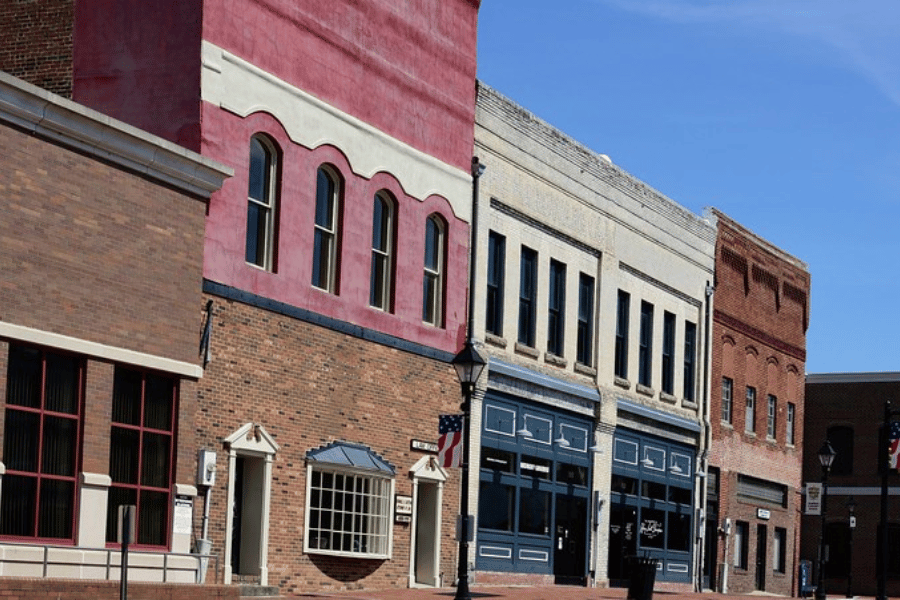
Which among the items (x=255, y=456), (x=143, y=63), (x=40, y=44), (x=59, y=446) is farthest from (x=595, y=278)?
(x=59, y=446)

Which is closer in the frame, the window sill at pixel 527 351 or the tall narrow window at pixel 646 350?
the window sill at pixel 527 351

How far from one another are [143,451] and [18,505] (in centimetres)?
279

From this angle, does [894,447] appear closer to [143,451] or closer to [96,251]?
[143,451]

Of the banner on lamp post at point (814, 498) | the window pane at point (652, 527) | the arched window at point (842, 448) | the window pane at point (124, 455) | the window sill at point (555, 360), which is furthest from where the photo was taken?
the arched window at point (842, 448)

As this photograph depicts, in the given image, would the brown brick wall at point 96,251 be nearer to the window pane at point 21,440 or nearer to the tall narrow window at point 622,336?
the window pane at point 21,440

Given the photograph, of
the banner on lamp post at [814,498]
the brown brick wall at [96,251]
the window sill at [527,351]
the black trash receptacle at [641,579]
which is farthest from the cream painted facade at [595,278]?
the brown brick wall at [96,251]

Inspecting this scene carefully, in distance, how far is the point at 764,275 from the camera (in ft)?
180

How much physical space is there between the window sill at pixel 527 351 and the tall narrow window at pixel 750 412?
1603 centimetres

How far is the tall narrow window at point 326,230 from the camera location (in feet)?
103

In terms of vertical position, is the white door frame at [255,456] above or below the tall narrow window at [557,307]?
below

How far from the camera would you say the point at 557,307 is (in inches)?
1612

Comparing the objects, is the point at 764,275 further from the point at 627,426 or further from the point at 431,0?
the point at 431,0

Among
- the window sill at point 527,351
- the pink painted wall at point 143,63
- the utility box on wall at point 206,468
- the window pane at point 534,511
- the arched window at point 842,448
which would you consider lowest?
the window pane at point 534,511

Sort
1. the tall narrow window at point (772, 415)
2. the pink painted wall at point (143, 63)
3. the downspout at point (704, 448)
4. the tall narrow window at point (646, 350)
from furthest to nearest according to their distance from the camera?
the tall narrow window at point (772, 415) → the downspout at point (704, 448) → the tall narrow window at point (646, 350) → the pink painted wall at point (143, 63)
